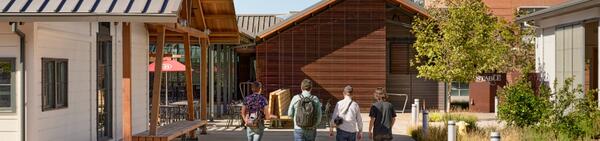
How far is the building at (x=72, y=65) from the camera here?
33.7ft

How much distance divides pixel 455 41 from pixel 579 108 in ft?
30.6

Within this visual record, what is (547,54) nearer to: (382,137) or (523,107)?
(523,107)

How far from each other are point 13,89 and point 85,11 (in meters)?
1.69

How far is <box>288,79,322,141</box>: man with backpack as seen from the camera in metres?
11.6

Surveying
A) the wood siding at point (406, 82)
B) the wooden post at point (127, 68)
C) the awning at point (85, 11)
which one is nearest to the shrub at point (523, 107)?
the wooden post at point (127, 68)

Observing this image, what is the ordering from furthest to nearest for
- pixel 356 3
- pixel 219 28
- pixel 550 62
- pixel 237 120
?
1. pixel 356 3
2. pixel 237 120
3. pixel 550 62
4. pixel 219 28

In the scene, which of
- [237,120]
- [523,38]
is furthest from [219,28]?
[523,38]

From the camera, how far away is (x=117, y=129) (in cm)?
1498

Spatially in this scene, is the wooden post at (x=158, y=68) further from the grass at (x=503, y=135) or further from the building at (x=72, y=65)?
the grass at (x=503, y=135)

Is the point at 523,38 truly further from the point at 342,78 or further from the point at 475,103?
the point at 342,78

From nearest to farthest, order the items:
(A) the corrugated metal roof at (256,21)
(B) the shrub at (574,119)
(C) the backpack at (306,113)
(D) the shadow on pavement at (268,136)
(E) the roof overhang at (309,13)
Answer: (C) the backpack at (306,113) < (B) the shrub at (574,119) < (D) the shadow on pavement at (268,136) < (E) the roof overhang at (309,13) < (A) the corrugated metal roof at (256,21)

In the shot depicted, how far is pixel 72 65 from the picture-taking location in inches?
496

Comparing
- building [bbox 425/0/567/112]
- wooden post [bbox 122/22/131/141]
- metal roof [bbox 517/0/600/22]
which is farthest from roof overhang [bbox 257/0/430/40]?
wooden post [bbox 122/22/131/141]

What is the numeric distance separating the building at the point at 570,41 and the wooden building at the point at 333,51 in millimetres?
7372
